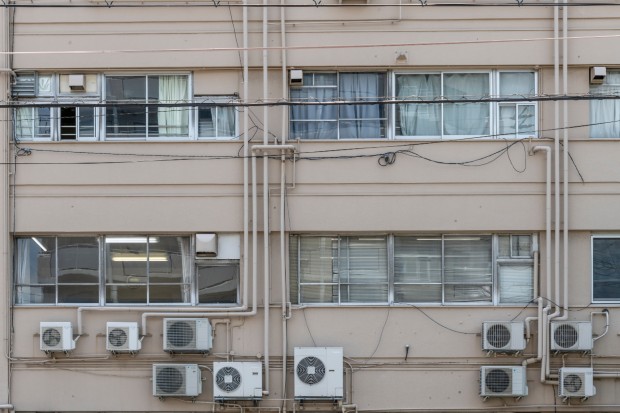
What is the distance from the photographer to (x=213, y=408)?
12.2 metres

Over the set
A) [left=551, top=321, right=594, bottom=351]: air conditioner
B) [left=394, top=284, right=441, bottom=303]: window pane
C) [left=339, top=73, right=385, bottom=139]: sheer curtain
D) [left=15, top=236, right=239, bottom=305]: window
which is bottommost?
[left=551, top=321, right=594, bottom=351]: air conditioner

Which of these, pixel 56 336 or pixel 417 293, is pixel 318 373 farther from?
pixel 56 336

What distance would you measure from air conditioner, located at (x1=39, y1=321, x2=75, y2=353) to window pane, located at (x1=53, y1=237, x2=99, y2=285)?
815 millimetres

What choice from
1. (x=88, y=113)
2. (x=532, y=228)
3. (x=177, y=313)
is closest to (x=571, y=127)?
(x=532, y=228)

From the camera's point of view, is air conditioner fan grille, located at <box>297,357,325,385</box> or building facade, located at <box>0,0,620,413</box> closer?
air conditioner fan grille, located at <box>297,357,325,385</box>

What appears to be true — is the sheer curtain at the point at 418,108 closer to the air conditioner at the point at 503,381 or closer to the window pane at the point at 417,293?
the window pane at the point at 417,293

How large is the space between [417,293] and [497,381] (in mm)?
1756

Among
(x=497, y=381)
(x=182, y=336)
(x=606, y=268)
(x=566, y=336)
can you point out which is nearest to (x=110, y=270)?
(x=182, y=336)

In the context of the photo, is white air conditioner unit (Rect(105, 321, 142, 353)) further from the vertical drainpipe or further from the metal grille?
the vertical drainpipe

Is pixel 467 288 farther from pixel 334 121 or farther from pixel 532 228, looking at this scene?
pixel 334 121

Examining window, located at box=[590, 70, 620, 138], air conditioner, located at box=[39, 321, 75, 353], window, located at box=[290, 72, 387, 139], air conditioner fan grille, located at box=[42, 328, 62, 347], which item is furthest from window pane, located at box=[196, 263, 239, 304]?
window, located at box=[590, 70, 620, 138]

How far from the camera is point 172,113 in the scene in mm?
12727

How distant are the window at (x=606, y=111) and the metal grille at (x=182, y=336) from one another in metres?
6.82

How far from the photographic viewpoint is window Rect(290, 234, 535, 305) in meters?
12.5
